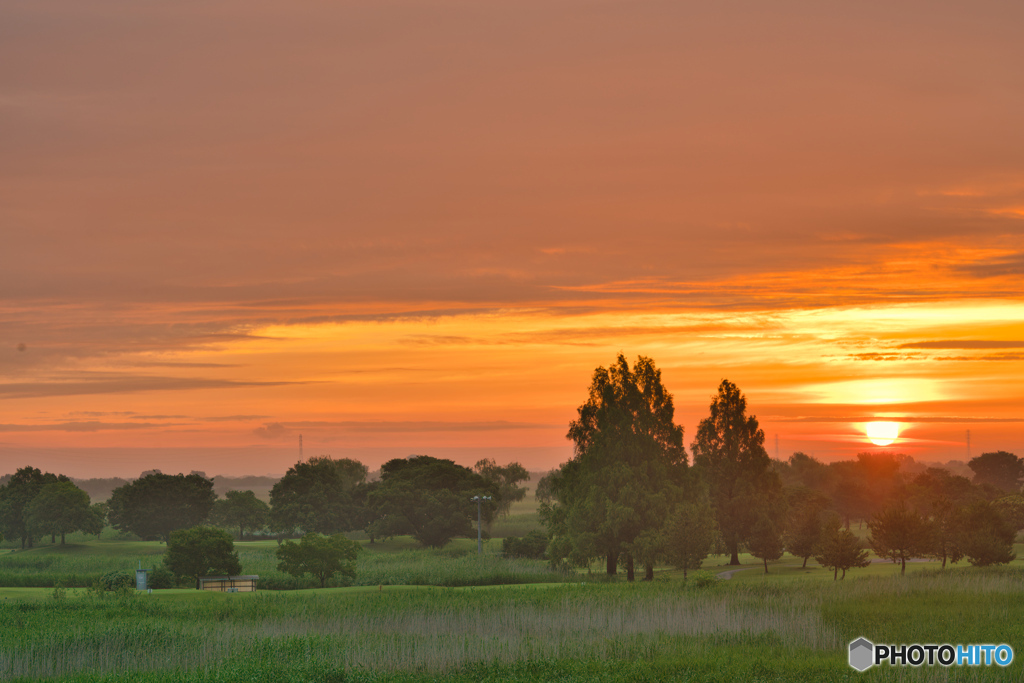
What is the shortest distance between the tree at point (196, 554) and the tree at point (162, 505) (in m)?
53.4

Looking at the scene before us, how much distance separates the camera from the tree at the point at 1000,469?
164625 millimetres

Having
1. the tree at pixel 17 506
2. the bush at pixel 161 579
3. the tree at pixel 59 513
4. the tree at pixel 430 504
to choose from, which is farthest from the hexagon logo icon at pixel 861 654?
the tree at pixel 17 506

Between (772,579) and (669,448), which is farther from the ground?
(669,448)

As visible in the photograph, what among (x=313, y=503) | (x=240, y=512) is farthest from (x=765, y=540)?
(x=240, y=512)

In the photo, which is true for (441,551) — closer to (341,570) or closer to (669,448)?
(341,570)

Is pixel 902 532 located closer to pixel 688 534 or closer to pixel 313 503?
pixel 688 534

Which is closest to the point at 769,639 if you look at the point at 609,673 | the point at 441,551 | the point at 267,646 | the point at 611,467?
the point at 609,673

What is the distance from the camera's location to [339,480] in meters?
138

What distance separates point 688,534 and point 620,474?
585cm

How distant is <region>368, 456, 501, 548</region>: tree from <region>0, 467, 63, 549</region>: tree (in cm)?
5105

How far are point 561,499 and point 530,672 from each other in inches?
1470

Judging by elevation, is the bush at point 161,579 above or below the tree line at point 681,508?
below

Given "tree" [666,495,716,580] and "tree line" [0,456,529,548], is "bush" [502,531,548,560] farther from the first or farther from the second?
"tree" [666,495,716,580]

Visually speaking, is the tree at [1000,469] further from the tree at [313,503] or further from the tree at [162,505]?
the tree at [162,505]
